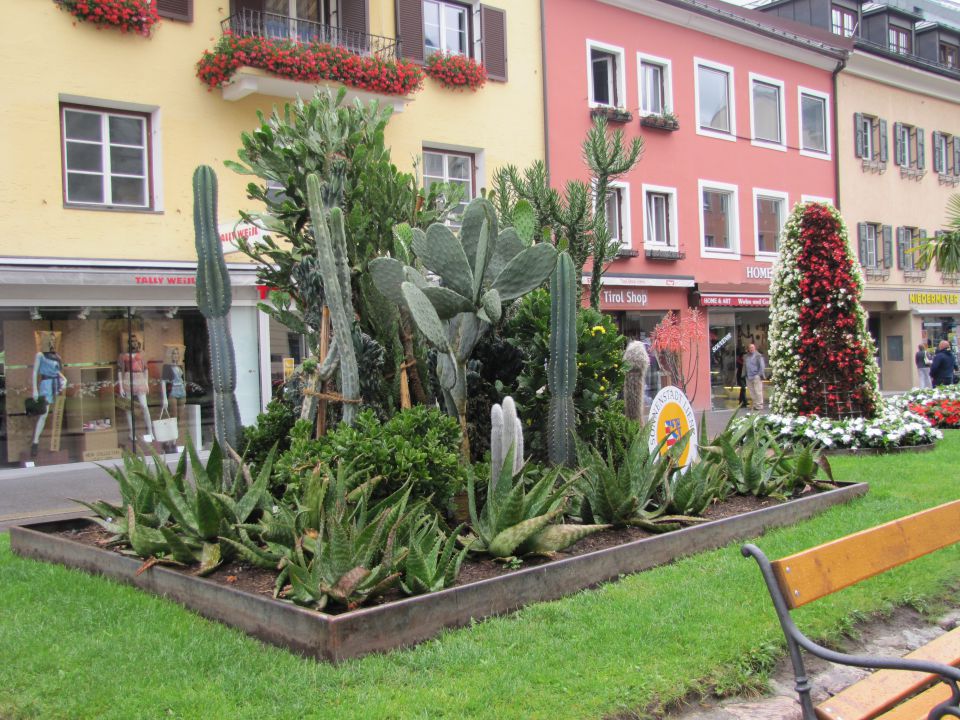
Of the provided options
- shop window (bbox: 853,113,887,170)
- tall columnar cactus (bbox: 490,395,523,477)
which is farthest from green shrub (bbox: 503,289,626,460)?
shop window (bbox: 853,113,887,170)

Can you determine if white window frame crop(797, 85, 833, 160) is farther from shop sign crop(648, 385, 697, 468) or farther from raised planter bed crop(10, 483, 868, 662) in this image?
raised planter bed crop(10, 483, 868, 662)

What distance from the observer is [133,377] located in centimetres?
1570

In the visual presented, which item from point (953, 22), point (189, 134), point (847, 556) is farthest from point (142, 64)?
point (953, 22)

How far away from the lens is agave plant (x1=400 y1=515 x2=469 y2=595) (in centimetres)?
483

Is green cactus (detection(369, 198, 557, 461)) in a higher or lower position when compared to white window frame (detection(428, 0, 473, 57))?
lower

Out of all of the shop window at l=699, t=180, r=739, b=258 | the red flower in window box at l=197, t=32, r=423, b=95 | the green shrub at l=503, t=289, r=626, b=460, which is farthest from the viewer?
the shop window at l=699, t=180, r=739, b=258

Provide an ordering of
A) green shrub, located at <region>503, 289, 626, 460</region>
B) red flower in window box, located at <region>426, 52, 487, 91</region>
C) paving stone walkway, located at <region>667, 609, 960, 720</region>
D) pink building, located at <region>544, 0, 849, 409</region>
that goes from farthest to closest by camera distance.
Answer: pink building, located at <region>544, 0, 849, 409</region>, red flower in window box, located at <region>426, 52, 487, 91</region>, green shrub, located at <region>503, 289, 626, 460</region>, paving stone walkway, located at <region>667, 609, 960, 720</region>

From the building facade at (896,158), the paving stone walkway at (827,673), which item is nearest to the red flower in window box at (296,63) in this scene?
the paving stone walkway at (827,673)

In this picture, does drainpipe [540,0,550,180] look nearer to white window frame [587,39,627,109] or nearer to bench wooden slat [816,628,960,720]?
white window frame [587,39,627,109]

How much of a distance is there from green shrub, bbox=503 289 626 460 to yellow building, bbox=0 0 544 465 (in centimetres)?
717

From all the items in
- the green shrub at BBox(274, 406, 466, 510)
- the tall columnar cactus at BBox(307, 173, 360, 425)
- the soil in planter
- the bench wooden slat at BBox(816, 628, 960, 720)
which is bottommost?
the bench wooden slat at BBox(816, 628, 960, 720)

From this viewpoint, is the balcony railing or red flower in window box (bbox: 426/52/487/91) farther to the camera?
red flower in window box (bbox: 426/52/487/91)

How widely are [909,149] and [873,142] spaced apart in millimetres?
2298

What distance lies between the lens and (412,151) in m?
18.1
